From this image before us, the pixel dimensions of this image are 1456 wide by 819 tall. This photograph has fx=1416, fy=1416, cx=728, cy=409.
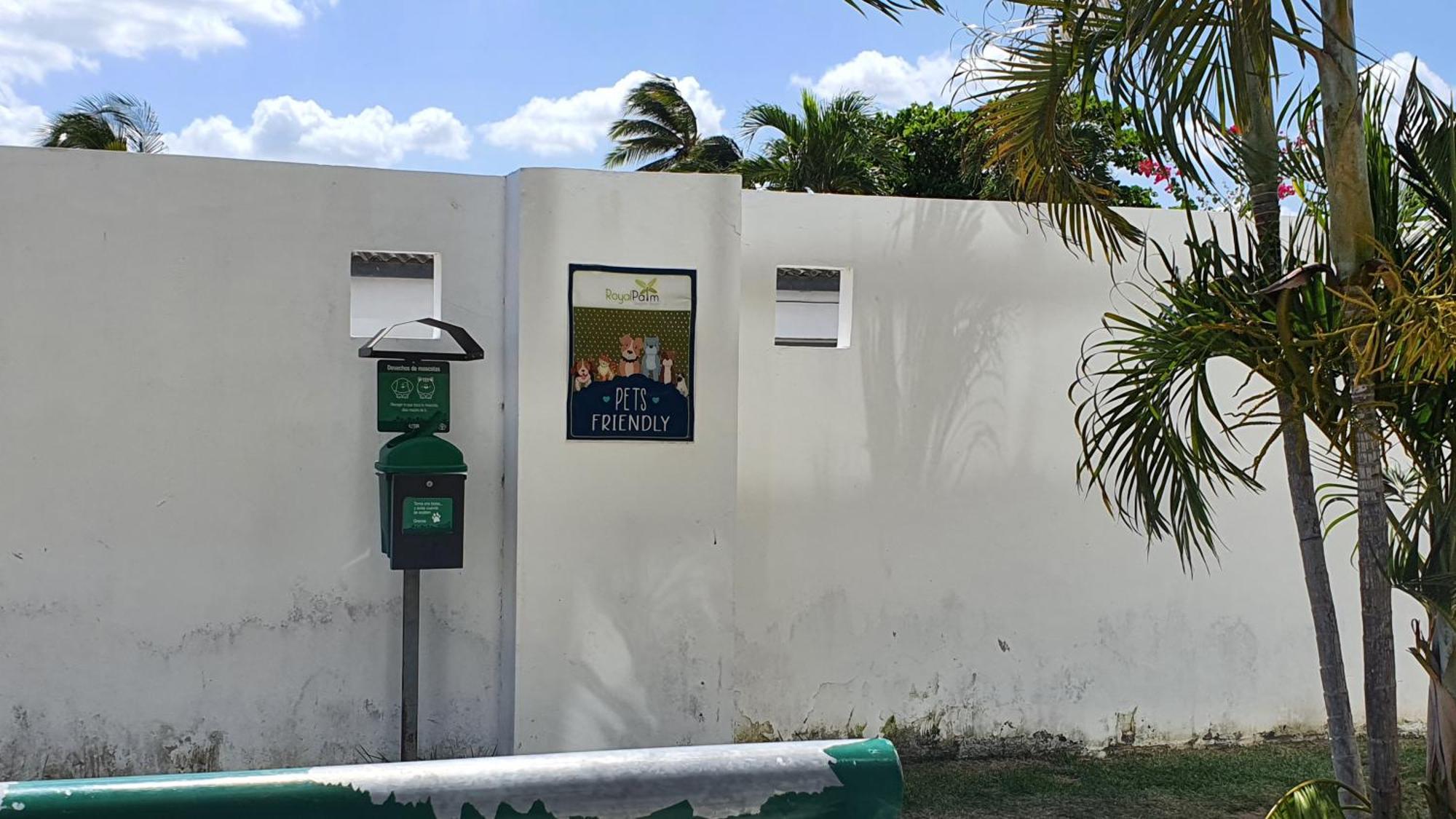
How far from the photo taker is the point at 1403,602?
6219 millimetres

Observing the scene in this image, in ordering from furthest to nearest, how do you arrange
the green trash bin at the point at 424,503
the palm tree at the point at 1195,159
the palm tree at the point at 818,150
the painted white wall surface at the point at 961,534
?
the palm tree at the point at 818,150 < the painted white wall surface at the point at 961,534 < the green trash bin at the point at 424,503 < the palm tree at the point at 1195,159

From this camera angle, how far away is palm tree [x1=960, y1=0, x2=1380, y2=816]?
3555 mm

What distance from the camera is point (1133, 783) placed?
18.4 ft

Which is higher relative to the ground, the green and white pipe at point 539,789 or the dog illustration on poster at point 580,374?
the dog illustration on poster at point 580,374

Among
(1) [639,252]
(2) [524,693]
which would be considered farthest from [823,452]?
(2) [524,693]

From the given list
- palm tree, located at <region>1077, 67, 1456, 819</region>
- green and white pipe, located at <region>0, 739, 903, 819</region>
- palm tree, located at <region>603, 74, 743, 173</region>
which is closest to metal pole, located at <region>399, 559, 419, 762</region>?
palm tree, located at <region>1077, 67, 1456, 819</region>

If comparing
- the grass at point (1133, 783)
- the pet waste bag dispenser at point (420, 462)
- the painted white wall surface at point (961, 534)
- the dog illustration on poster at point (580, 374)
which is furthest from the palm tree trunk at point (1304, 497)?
the pet waste bag dispenser at point (420, 462)

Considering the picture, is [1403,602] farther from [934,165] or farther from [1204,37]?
[934,165]

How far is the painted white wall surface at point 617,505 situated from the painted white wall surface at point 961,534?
0.32m

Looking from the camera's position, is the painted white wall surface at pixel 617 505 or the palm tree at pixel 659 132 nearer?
the painted white wall surface at pixel 617 505

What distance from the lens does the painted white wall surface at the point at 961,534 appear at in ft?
18.6

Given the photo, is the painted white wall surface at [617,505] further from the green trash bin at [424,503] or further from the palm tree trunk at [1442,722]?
the palm tree trunk at [1442,722]

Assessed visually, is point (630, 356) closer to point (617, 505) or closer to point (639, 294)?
point (639, 294)

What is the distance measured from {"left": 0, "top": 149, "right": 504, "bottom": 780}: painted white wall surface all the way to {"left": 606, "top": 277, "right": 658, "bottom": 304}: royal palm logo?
49cm
